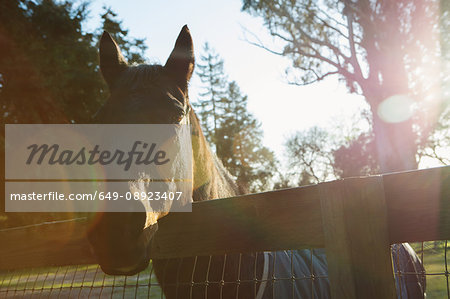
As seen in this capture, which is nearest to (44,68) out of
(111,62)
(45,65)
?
(45,65)

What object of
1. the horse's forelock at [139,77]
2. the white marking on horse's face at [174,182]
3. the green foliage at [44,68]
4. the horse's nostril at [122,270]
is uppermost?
the green foliage at [44,68]

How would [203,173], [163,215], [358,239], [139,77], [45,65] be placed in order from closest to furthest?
[358,239] < [163,215] < [139,77] < [203,173] < [45,65]

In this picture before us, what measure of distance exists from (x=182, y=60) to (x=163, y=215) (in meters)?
1.17

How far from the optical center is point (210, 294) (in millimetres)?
2229

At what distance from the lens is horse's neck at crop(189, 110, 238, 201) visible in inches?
104

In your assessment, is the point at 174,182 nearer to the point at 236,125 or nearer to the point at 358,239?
the point at 358,239

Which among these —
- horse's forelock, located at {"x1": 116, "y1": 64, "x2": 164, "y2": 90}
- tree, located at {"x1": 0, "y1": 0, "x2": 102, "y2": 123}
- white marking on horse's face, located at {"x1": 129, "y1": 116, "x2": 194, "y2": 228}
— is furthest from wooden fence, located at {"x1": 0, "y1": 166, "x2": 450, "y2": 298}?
tree, located at {"x1": 0, "y1": 0, "x2": 102, "y2": 123}

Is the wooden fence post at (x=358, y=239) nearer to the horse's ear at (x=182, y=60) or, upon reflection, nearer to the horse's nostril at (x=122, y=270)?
the horse's nostril at (x=122, y=270)

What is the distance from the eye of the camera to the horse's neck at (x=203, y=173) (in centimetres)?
263

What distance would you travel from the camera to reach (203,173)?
270cm

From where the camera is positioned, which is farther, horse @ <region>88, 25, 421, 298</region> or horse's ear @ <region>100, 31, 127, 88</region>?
horse's ear @ <region>100, 31, 127, 88</region>

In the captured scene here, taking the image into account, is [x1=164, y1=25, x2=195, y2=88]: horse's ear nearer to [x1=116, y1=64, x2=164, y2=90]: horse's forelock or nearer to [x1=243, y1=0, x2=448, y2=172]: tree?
[x1=116, y1=64, x2=164, y2=90]: horse's forelock

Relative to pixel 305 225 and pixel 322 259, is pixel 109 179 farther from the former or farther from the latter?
pixel 322 259

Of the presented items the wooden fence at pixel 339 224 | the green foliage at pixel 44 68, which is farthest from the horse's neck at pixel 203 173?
the green foliage at pixel 44 68
